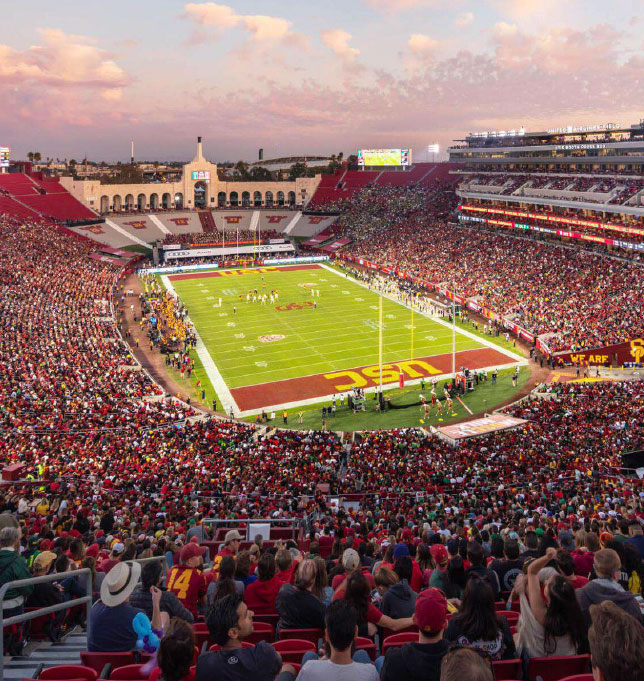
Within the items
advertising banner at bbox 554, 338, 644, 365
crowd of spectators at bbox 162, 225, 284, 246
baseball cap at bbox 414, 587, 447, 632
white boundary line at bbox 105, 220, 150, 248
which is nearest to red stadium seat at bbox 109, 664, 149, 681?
baseball cap at bbox 414, 587, 447, 632

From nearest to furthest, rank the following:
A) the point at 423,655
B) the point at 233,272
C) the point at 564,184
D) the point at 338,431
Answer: the point at 423,655 < the point at 338,431 < the point at 564,184 < the point at 233,272

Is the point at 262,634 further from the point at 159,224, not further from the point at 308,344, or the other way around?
the point at 159,224

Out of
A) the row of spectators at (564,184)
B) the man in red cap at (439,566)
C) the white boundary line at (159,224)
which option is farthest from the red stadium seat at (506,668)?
the white boundary line at (159,224)

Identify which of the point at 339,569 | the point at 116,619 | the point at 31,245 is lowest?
the point at 339,569

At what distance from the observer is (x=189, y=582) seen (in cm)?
670

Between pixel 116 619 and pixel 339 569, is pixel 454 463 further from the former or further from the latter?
pixel 116 619

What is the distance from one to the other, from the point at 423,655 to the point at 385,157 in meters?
101

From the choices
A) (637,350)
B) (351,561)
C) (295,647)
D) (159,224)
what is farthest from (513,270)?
(295,647)

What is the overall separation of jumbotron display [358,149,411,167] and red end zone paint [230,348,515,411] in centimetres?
6590

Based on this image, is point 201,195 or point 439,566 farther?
point 201,195

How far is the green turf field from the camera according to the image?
38.3 meters

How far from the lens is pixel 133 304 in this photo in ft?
173

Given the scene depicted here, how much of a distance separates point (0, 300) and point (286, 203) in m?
64.7

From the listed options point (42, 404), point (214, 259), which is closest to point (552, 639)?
point (42, 404)
